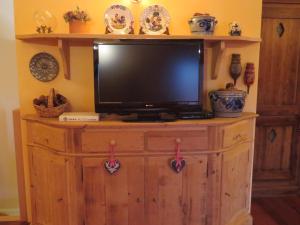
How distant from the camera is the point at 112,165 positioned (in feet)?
6.07

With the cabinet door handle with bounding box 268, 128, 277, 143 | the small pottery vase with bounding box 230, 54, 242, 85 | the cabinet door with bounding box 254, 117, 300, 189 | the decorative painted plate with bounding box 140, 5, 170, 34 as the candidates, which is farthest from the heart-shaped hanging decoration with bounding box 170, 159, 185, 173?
the cabinet door handle with bounding box 268, 128, 277, 143

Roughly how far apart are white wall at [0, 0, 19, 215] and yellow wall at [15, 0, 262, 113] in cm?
82

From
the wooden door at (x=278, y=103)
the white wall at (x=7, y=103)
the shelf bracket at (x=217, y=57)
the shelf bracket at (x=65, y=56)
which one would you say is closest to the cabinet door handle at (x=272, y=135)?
the wooden door at (x=278, y=103)

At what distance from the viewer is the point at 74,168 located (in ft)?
6.07

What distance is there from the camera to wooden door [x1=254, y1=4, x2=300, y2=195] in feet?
8.69

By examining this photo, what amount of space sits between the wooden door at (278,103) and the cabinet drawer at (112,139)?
4.86 ft

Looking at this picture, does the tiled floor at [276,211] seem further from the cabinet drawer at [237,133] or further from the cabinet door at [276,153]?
the cabinet drawer at [237,133]

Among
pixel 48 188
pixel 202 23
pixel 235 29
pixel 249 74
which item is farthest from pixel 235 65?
pixel 48 188

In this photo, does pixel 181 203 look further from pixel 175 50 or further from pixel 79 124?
pixel 175 50

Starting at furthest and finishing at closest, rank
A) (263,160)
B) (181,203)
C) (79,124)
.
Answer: (263,160) → (181,203) → (79,124)

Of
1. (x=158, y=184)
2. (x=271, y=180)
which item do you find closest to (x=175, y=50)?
(x=158, y=184)

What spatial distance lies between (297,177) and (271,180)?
284 millimetres

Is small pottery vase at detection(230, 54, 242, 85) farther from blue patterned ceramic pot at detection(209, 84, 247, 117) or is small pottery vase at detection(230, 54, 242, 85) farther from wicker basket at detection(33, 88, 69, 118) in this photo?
wicker basket at detection(33, 88, 69, 118)

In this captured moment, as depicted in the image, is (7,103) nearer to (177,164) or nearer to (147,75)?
(147,75)
